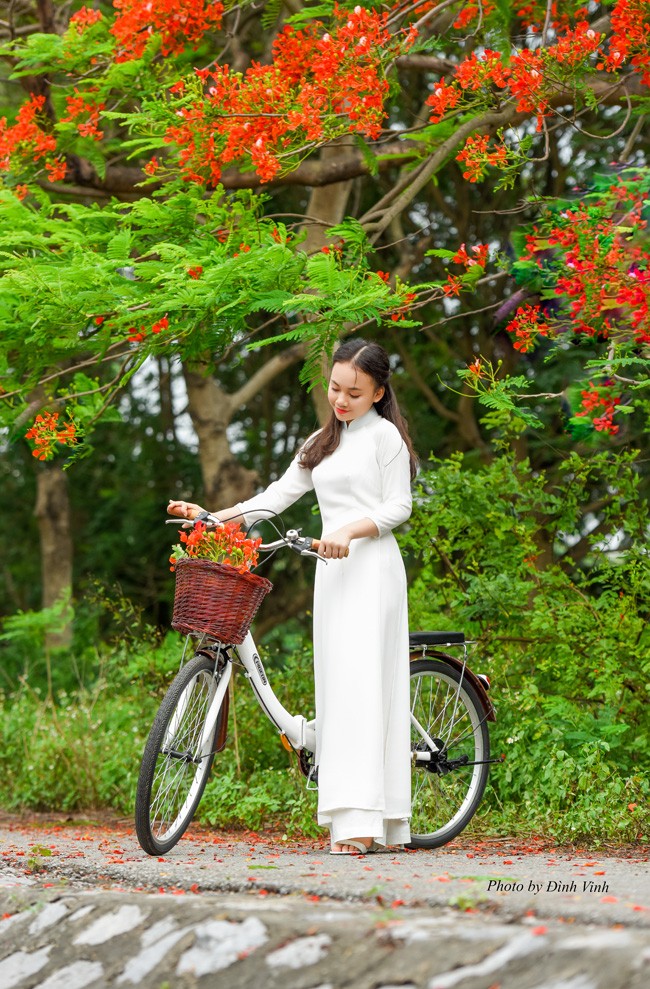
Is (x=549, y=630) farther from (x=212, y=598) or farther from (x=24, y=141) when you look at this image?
(x=24, y=141)

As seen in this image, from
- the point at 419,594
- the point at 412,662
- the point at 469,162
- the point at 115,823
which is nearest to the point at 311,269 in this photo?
the point at 469,162

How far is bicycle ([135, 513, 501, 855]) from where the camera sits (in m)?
4.67

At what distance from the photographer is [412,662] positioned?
17.1 ft

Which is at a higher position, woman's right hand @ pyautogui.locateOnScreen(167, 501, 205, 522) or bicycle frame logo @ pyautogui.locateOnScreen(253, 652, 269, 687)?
woman's right hand @ pyautogui.locateOnScreen(167, 501, 205, 522)

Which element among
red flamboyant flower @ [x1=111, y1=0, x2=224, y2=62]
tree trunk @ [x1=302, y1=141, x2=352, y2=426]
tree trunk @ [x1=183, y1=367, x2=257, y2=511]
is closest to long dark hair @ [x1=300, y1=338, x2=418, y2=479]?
red flamboyant flower @ [x1=111, y1=0, x2=224, y2=62]

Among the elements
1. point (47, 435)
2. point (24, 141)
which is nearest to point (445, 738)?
point (47, 435)

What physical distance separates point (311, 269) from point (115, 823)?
3328mm

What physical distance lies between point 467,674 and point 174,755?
52.8 inches

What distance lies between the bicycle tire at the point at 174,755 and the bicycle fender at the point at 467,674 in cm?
92

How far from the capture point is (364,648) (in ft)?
16.0

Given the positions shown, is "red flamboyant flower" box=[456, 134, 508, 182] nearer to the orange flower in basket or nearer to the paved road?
the orange flower in basket

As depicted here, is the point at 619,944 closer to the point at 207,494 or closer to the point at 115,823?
the point at 115,823

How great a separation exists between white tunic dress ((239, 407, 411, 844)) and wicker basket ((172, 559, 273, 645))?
1.44 feet

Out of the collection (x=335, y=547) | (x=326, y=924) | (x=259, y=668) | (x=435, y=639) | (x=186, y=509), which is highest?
(x=186, y=509)
